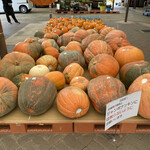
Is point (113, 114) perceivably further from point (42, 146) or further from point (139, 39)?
point (139, 39)

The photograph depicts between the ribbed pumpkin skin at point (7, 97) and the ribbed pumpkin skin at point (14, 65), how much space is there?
1.31 feet

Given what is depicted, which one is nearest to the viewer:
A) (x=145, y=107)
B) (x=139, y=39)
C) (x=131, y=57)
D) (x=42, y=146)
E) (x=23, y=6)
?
(x=145, y=107)

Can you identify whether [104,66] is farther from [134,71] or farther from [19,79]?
[19,79]

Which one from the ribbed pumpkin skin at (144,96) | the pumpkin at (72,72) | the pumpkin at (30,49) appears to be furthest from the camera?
the pumpkin at (30,49)

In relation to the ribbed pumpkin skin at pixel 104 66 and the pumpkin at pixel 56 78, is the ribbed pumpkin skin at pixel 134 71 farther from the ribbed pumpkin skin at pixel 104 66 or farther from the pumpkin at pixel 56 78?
the pumpkin at pixel 56 78

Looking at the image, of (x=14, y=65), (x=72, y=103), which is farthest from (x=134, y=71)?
(x=14, y=65)

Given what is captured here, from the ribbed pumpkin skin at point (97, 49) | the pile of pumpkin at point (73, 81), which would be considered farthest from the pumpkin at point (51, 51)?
the ribbed pumpkin skin at point (97, 49)

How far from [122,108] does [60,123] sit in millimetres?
665

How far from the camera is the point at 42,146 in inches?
65.4

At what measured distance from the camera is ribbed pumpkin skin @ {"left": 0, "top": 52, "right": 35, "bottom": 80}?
6.40ft

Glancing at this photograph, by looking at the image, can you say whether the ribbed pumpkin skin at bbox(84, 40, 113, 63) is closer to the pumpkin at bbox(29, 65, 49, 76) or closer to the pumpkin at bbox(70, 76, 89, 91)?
the pumpkin at bbox(70, 76, 89, 91)

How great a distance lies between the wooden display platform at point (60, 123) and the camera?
1.49 meters

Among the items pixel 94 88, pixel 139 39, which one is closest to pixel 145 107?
pixel 94 88

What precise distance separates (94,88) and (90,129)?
459mm
